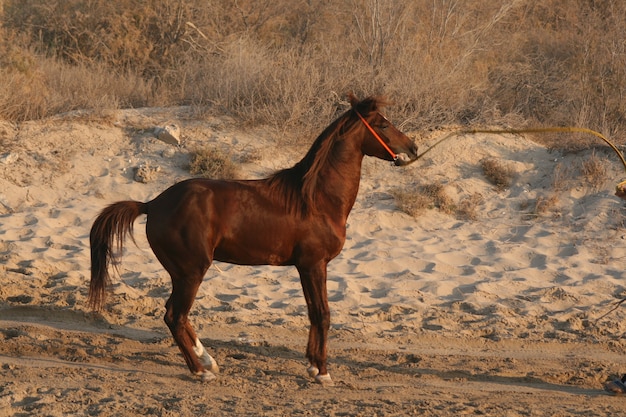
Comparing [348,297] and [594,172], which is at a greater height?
[594,172]

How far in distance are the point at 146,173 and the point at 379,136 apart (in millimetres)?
5021

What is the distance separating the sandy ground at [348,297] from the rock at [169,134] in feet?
0.50

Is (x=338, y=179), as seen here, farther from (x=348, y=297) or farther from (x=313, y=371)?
(x=348, y=297)

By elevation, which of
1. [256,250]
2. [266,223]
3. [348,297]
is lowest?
[348,297]

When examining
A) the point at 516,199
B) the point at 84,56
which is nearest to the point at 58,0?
the point at 84,56

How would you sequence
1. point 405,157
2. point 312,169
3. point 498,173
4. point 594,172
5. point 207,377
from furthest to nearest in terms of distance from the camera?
point 498,173 < point 594,172 < point 405,157 < point 312,169 < point 207,377

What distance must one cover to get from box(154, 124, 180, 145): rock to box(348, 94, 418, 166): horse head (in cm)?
521

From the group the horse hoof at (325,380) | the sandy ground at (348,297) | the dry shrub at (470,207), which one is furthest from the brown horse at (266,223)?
the dry shrub at (470,207)

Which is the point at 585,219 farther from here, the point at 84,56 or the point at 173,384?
the point at 84,56

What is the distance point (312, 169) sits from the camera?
21.1 feet

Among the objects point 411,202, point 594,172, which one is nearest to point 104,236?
point 411,202

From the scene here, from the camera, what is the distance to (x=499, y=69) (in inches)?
537

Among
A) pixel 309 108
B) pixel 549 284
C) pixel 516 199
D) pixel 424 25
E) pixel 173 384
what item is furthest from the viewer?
pixel 424 25

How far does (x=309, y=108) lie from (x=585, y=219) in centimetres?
386
